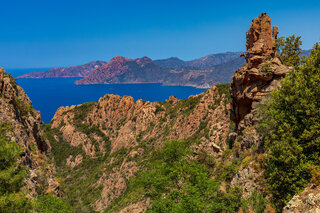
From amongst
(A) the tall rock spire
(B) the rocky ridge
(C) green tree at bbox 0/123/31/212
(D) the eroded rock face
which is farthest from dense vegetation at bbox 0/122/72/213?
(A) the tall rock spire

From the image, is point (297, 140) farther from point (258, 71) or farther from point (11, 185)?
point (11, 185)

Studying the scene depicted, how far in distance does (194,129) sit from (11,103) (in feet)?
206

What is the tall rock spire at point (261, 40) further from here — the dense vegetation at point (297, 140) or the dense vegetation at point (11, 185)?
the dense vegetation at point (11, 185)

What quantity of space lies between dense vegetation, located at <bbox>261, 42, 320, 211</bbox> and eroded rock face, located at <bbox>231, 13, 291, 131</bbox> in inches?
536

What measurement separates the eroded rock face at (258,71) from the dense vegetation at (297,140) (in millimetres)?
13625

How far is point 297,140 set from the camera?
18047mm

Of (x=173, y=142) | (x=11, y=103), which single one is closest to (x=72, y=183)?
(x=11, y=103)

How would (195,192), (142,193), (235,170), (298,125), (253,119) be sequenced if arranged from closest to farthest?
(298,125) → (195,192) → (235,170) → (253,119) → (142,193)

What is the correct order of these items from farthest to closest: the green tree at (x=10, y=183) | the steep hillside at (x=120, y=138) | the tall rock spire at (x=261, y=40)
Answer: the steep hillside at (x=120, y=138), the tall rock spire at (x=261, y=40), the green tree at (x=10, y=183)

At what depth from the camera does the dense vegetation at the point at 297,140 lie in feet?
56.8

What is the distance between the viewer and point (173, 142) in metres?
37.2

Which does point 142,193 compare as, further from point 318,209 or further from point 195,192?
point 318,209

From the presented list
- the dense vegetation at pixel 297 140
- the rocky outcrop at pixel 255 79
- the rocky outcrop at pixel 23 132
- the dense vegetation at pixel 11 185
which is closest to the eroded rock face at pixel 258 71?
the rocky outcrop at pixel 255 79

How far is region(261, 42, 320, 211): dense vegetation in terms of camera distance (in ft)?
56.8
